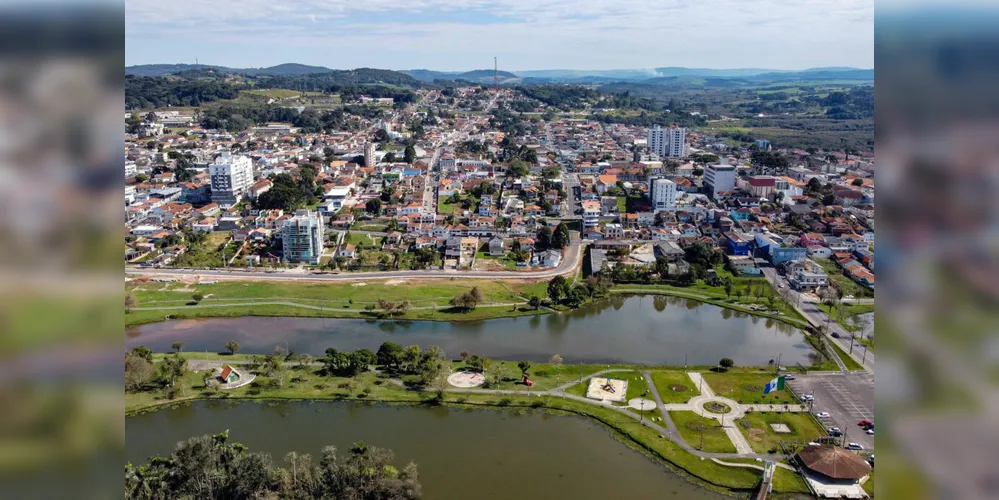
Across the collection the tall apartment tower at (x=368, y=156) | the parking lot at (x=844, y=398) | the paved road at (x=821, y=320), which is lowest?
the parking lot at (x=844, y=398)

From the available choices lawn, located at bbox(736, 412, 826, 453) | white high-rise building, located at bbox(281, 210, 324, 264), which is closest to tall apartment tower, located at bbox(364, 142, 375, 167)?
white high-rise building, located at bbox(281, 210, 324, 264)

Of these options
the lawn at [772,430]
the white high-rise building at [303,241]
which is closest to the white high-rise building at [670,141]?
the white high-rise building at [303,241]

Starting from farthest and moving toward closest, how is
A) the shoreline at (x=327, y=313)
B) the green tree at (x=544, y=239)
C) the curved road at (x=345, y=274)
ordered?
the green tree at (x=544, y=239), the curved road at (x=345, y=274), the shoreline at (x=327, y=313)

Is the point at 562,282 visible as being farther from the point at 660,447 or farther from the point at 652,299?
the point at 660,447

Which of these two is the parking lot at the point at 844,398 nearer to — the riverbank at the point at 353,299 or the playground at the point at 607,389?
the riverbank at the point at 353,299

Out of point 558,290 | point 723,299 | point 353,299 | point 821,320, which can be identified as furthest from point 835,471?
point 353,299

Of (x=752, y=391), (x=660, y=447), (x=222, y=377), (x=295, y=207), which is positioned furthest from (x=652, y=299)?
(x=295, y=207)

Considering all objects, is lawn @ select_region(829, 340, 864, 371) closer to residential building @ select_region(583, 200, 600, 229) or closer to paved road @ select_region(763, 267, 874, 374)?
paved road @ select_region(763, 267, 874, 374)
